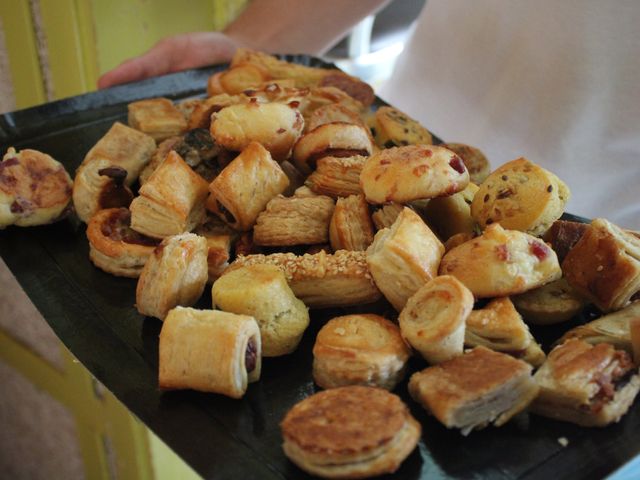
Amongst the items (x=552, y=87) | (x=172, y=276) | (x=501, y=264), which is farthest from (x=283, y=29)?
(x=501, y=264)

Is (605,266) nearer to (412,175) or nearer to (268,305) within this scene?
(412,175)

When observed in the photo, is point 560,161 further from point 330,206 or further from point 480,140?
point 330,206

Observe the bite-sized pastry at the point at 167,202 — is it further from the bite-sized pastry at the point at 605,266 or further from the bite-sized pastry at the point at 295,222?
the bite-sized pastry at the point at 605,266

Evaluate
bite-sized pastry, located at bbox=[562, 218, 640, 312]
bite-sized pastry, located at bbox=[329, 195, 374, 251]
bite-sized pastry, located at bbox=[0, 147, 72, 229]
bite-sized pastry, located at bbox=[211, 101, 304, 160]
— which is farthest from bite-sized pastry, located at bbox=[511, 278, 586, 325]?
bite-sized pastry, located at bbox=[0, 147, 72, 229]

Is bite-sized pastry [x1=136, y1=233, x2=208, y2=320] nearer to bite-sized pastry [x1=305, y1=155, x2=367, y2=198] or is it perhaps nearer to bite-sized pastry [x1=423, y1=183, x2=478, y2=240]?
bite-sized pastry [x1=305, y1=155, x2=367, y2=198]

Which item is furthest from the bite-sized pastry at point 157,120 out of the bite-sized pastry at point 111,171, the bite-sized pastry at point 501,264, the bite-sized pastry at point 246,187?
the bite-sized pastry at point 501,264

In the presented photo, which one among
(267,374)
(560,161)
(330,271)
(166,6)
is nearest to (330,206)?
(330,271)

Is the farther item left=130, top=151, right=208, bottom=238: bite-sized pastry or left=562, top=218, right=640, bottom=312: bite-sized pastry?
left=130, top=151, right=208, bottom=238: bite-sized pastry
